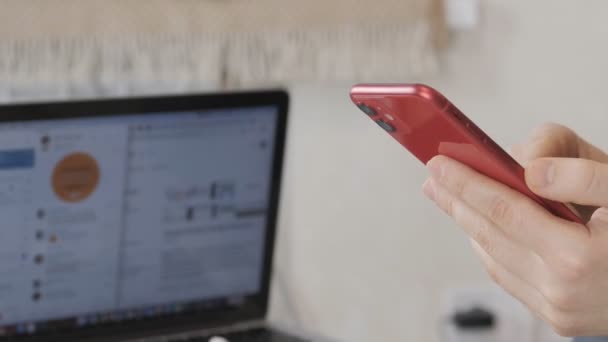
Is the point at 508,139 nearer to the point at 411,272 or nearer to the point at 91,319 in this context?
the point at 411,272

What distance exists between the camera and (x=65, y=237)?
0.83m

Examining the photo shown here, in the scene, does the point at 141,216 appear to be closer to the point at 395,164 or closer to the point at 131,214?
the point at 131,214

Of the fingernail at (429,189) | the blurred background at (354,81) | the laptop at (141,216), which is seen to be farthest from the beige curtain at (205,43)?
the fingernail at (429,189)

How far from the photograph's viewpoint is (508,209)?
1.95 feet

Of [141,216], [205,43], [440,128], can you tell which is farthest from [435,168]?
[205,43]

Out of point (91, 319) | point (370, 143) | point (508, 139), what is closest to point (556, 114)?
point (508, 139)

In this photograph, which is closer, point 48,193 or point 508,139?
point 48,193

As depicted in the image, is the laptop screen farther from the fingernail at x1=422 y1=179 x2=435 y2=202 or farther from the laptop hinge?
the fingernail at x1=422 y1=179 x2=435 y2=202

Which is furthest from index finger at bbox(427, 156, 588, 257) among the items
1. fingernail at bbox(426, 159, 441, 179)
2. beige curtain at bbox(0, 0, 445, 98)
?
beige curtain at bbox(0, 0, 445, 98)

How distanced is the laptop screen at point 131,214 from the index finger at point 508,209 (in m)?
0.30

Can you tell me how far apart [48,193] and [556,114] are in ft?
2.67

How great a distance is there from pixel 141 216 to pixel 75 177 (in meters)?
0.08

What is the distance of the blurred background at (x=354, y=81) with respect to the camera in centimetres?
112

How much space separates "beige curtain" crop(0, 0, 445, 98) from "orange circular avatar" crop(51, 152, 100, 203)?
0.31m
